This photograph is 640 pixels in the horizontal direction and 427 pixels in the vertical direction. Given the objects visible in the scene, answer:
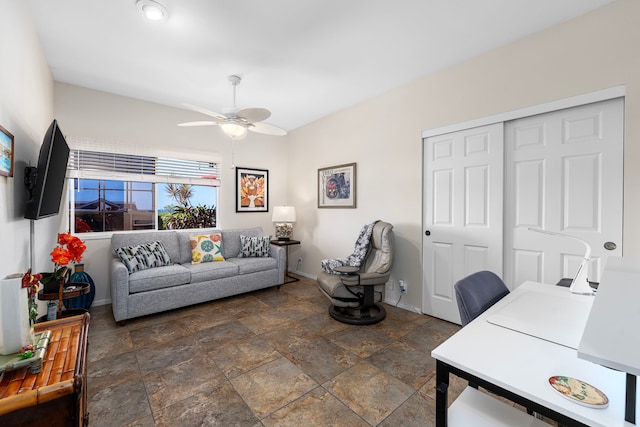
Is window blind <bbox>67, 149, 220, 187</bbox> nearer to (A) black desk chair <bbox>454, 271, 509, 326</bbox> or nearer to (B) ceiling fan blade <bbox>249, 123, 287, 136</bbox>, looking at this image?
(B) ceiling fan blade <bbox>249, 123, 287, 136</bbox>

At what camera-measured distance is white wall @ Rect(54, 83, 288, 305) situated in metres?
3.29

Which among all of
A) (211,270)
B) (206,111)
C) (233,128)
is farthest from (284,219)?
(206,111)

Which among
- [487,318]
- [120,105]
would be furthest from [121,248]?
[487,318]

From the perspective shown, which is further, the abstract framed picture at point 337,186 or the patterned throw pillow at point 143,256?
the abstract framed picture at point 337,186

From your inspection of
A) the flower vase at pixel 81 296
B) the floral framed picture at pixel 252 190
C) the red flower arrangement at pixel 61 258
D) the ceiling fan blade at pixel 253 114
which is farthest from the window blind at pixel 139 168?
the ceiling fan blade at pixel 253 114

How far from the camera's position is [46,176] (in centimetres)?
180

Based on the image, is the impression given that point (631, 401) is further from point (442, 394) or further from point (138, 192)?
point (138, 192)

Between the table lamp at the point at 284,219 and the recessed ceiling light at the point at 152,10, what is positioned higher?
the recessed ceiling light at the point at 152,10

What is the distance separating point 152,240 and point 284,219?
1906 mm

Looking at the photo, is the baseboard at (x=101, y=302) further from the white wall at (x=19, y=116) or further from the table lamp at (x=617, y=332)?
the table lamp at (x=617, y=332)

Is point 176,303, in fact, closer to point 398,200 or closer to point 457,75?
point 398,200

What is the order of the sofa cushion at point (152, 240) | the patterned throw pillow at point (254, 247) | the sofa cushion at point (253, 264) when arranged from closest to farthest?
the sofa cushion at point (152, 240)
the sofa cushion at point (253, 264)
the patterned throw pillow at point (254, 247)

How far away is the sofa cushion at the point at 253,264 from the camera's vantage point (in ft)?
12.2

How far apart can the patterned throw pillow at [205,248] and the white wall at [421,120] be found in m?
1.53
